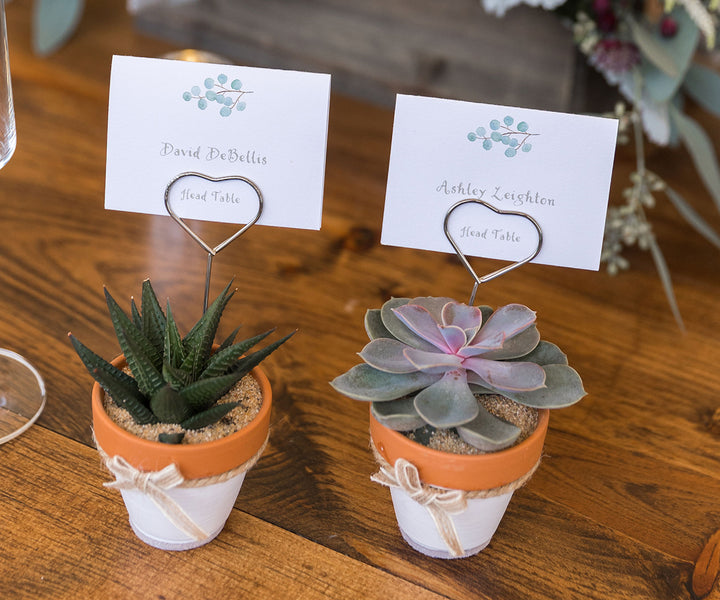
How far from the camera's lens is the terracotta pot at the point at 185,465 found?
0.49m

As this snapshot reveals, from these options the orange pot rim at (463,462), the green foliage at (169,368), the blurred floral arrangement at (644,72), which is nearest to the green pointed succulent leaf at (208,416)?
the green foliage at (169,368)

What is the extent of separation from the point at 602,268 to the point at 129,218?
1.76ft

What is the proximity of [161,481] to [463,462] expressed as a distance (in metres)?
0.18

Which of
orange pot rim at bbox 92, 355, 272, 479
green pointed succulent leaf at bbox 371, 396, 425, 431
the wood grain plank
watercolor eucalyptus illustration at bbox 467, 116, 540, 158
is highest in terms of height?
watercolor eucalyptus illustration at bbox 467, 116, 540, 158

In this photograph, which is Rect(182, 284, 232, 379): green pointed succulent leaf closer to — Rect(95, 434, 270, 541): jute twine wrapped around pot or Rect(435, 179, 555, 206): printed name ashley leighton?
Rect(95, 434, 270, 541): jute twine wrapped around pot

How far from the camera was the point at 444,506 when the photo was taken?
512 millimetres

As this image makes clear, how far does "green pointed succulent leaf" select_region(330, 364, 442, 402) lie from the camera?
518mm

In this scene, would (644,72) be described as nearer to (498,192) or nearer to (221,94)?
(498,192)

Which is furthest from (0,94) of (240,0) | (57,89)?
(240,0)

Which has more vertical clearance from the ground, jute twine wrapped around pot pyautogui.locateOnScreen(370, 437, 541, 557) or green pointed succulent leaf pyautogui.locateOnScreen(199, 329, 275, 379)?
green pointed succulent leaf pyautogui.locateOnScreen(199, 329, 275, 379)

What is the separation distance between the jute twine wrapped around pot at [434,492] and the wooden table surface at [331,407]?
53 millimetres

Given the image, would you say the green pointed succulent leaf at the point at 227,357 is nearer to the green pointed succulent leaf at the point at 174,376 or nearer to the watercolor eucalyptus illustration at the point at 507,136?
the green pointed succulent leaf at the point at 174,376

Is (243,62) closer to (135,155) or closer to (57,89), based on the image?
(57,89)

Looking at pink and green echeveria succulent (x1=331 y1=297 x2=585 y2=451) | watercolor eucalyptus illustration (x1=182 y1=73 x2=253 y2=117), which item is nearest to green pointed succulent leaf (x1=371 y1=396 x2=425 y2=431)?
pink and green echeveria succulent (x1=331 y1=297 x2=585 y2=451)
